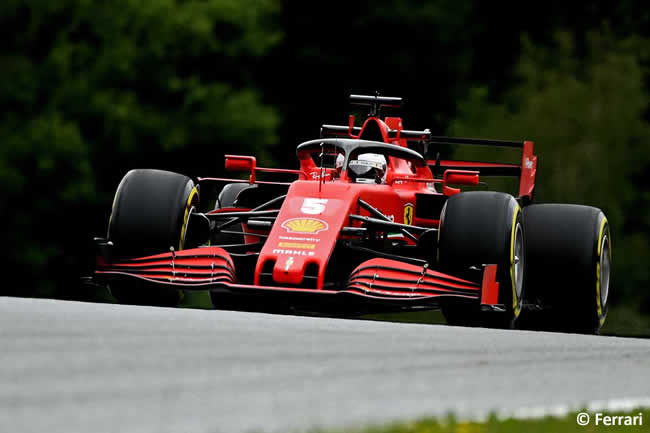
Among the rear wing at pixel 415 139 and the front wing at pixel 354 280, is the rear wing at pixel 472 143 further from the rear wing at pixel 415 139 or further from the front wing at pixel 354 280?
the front wing at pixel 354 280

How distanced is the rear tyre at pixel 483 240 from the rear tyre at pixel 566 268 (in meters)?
1.14

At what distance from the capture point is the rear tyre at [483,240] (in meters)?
10.1

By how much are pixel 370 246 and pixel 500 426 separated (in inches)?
239

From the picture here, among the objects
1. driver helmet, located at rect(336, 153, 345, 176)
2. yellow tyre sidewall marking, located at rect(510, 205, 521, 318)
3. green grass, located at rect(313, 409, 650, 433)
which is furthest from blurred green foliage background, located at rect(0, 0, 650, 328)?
green grass, located at rect(313, 409, 650, 433)

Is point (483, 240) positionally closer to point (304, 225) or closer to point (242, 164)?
point (304, 225)

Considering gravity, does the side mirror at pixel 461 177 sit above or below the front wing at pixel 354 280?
above

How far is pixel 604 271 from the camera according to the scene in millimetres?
11898

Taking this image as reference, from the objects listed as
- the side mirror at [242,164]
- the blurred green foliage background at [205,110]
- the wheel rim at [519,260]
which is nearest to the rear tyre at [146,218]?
the side mirror at [242,164]

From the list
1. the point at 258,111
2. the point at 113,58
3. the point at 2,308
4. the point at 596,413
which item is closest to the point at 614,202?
the point at 258,111

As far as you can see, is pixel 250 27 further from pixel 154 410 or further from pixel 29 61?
pixel 154 410

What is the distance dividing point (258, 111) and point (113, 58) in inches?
154

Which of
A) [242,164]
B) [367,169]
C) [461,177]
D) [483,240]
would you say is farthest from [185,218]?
[483,240]

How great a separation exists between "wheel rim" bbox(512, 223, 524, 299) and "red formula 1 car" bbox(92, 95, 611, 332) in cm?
1

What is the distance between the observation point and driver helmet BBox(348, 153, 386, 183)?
11.8m
